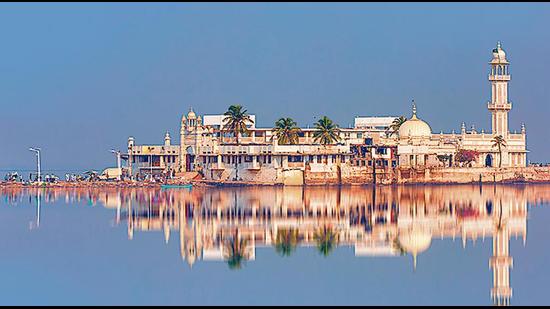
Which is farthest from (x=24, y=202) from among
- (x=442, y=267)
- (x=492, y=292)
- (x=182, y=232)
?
(x=492, y=292)

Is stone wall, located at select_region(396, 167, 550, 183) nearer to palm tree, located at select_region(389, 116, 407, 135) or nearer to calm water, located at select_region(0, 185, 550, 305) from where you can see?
palm tree, located at select_region(389, 116, 407, 135)

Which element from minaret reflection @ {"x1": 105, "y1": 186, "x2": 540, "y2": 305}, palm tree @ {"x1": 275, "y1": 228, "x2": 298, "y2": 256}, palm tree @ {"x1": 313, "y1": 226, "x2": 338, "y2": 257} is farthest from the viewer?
minaret reflection @ {"x1": 105, "y1": 186, "x2": 540, "y2": 305}

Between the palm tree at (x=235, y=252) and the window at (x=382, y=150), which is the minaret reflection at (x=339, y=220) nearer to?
the palm tree at (x=235, y=252)

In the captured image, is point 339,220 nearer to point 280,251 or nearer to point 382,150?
point 280,251

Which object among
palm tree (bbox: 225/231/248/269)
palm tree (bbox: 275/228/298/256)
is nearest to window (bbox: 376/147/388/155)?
palm tree (bbox: 275/228/298/256)

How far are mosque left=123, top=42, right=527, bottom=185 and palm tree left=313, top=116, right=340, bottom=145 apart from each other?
3.34 ft

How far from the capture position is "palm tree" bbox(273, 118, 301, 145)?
102 m

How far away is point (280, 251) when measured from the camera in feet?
142

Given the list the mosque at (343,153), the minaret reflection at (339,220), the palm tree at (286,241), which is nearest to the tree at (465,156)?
the mosque at (343,153)

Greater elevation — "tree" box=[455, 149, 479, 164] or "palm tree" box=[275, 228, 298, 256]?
"tree" box=[455, 149, 479, 164]

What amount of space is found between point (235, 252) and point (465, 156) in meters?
65.0

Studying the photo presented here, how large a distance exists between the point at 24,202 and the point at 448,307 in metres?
53.5

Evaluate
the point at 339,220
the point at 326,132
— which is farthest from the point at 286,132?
the point at 339,220

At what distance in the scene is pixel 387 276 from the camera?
119ft
